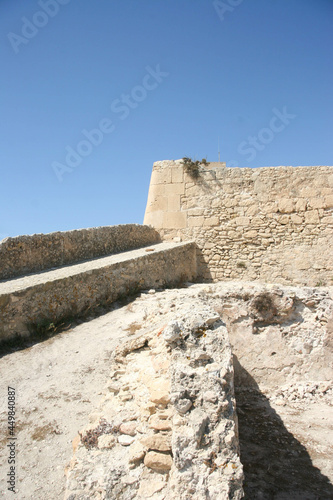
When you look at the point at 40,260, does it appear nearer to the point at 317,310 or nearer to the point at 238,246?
the point at 317,310

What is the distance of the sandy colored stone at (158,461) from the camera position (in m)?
2.13

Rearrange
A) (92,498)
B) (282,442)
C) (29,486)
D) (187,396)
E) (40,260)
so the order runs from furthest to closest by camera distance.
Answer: (40,260)
(282,442)
(29,486)
(187,396)
(92,498)

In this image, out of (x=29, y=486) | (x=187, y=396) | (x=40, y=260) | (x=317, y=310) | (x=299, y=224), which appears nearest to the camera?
(x=187, y=396)

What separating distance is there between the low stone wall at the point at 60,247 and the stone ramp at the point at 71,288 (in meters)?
0.38

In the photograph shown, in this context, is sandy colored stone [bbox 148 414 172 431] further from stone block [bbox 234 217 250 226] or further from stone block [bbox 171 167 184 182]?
stone block [bbox 171 167 184 182]

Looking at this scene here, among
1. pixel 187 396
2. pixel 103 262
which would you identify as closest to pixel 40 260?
pixel 103 262

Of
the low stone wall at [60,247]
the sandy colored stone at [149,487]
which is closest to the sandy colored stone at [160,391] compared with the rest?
the sandy colored stone at [149,487]

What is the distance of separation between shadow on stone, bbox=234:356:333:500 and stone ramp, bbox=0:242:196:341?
256 centimetres

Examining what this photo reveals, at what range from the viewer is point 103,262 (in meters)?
6.84

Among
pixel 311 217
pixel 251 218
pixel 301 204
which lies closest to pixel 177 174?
pixel 251 218

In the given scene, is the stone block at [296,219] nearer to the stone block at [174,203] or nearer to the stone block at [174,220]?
the stone block at [174,220]

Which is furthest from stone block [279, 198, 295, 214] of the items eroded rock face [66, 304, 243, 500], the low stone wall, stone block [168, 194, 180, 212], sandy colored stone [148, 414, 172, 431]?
sandy colored stone [148, 414, 172, 431]

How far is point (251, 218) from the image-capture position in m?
9.80

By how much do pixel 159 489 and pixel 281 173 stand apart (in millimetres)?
8603
